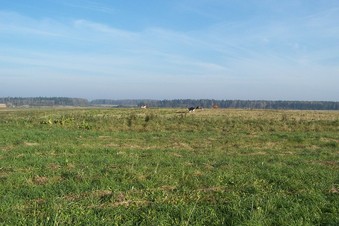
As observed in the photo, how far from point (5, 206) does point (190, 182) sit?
4500 mm

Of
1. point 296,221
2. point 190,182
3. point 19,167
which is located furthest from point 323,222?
point 19,167

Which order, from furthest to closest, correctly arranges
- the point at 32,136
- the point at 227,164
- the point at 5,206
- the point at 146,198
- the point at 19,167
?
the point at 32,136
the point at 227,164
the point at 19,167
the point at 146,198
the point at 5,206

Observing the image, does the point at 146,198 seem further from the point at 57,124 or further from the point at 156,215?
the point at 57,124

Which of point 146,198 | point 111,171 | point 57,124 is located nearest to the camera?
point 146,198

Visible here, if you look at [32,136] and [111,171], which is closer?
[111,171]

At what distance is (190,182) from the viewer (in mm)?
10219

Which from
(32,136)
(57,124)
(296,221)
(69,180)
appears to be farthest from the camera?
(57,124)

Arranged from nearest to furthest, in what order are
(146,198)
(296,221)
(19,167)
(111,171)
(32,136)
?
(296,221) → (146,198) → (111,171) → (19,167) → (32,136)

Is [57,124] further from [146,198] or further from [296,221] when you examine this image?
[296,221]

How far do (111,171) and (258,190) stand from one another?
14.3 ft

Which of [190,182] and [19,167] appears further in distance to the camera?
[19,167]

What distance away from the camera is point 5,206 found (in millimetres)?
7711

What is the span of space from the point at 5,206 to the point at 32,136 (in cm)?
1597

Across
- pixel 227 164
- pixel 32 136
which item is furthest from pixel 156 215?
pixel 32 136
